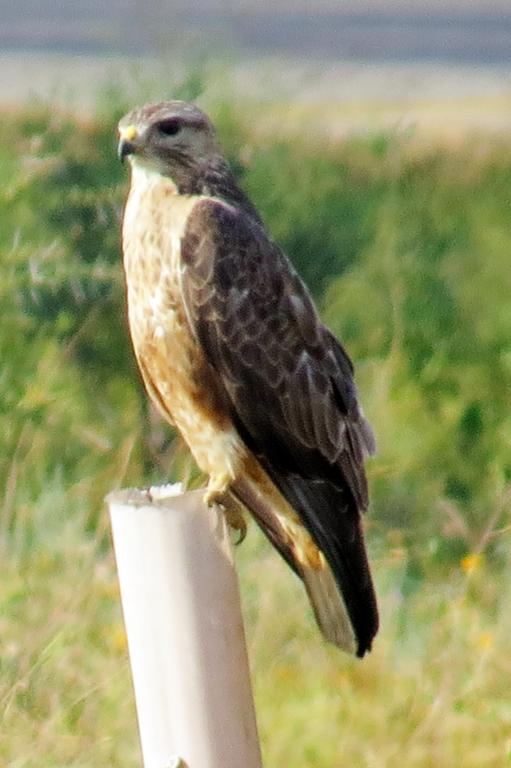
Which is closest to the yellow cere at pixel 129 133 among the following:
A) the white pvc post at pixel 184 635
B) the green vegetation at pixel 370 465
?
the white pvc post at pixel 184 635

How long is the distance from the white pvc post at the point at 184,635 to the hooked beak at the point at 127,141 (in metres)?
1.12

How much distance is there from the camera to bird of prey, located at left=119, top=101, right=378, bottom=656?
3.90 metres

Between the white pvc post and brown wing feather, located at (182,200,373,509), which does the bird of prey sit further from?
the white pvc post

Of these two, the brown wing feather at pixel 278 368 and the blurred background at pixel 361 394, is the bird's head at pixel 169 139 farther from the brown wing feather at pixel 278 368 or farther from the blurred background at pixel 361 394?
the blurred background at pixel 361 394

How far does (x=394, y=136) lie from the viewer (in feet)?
29.1

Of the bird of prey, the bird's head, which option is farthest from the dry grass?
the bird's head

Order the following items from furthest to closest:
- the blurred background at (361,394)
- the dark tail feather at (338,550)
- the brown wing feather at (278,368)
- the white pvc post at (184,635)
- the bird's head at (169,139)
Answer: the blurred background at (361,394)
the bird's head at (169,139)
the brown wing feather at (278,368)
the dark tail feather at (338,550)
the white pvc post at (184,635)

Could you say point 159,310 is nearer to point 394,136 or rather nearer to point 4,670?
point 4,670

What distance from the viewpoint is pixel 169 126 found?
406 centimetres

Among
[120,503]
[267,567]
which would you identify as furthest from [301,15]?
[120,503]

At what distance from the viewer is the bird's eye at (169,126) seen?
405 cm

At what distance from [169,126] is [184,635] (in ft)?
4.66

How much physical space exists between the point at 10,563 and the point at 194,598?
7.75 ft

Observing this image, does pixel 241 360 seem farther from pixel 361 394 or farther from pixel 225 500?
pixel 361 394
